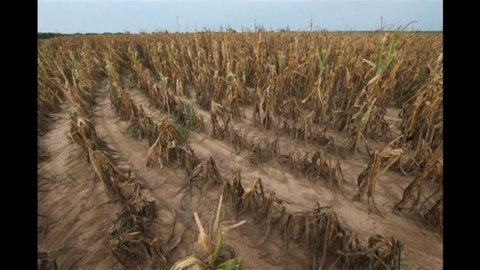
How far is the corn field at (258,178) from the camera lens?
1.62 metres

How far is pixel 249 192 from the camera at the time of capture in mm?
1837

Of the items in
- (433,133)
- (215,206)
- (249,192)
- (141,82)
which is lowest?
(215,206)

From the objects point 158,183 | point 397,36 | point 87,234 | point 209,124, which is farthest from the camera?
point 209,124

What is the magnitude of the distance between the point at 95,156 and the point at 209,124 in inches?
58.7

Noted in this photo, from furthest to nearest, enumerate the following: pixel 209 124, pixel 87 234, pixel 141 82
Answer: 1. pixel 141 82
2. pixel 209 124
3. pixel 87 234

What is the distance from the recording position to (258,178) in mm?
1886

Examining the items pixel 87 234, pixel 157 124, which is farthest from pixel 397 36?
pixel 87 234

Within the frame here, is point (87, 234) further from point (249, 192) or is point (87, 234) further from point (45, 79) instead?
point (45, 79)

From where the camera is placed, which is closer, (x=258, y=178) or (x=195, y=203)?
(x=258, y=178)

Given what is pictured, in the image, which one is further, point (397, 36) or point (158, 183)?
point (397, 36)

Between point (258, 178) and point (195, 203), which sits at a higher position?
point (258, 178)

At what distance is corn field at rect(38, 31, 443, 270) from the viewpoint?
5.31ft

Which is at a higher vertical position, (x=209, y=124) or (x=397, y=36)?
(x=397, y=36)

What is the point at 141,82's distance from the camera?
4.65 metres
